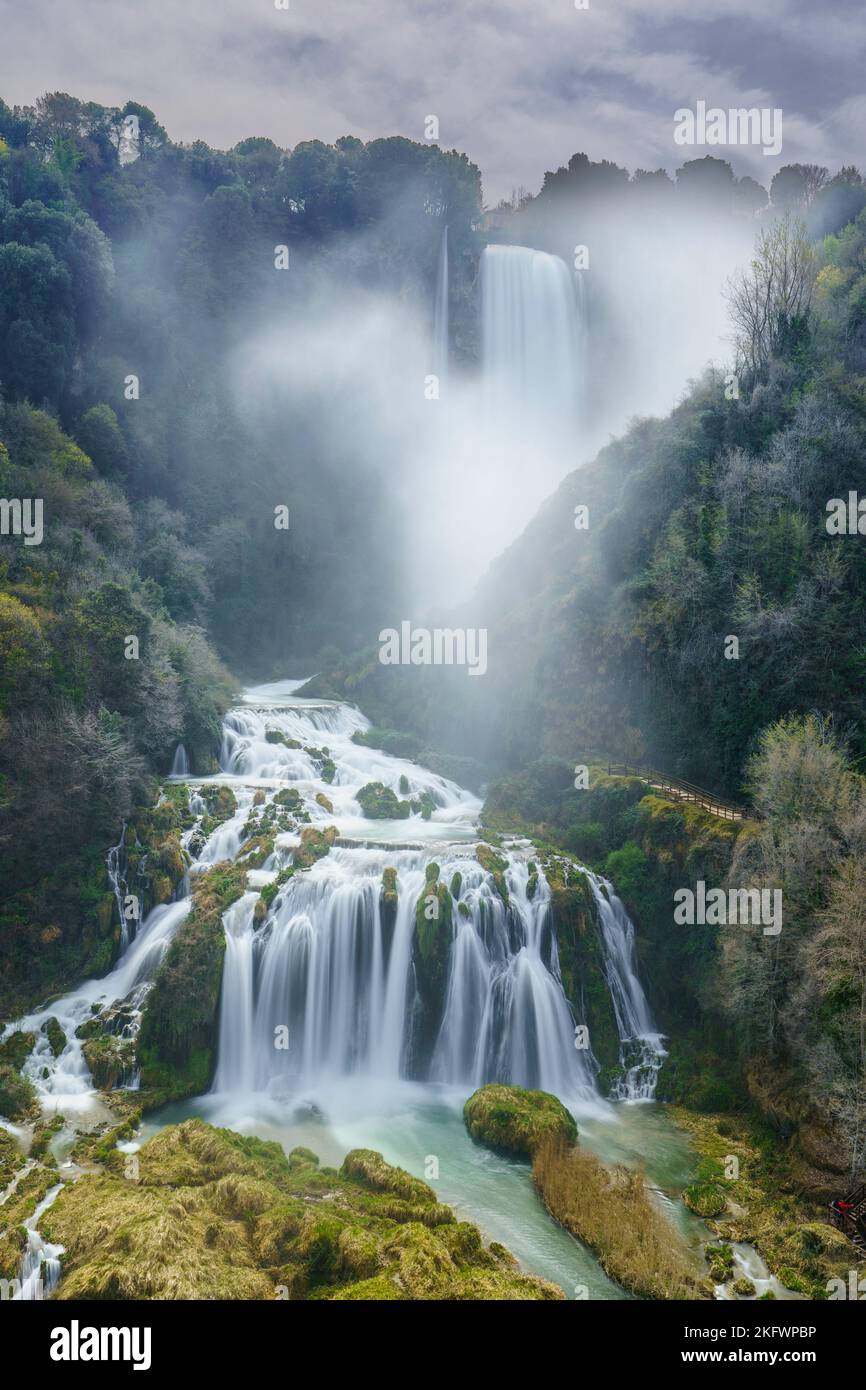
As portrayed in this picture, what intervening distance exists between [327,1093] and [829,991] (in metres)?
12.3

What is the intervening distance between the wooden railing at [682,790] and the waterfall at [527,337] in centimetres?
4525

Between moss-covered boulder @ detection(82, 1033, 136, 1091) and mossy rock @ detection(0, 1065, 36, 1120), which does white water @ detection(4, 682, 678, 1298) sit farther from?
mossy rock @ detection(0, 1065, 36, 1120)

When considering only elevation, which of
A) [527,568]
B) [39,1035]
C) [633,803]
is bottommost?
[39,1035]

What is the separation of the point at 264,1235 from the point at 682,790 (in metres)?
18.5

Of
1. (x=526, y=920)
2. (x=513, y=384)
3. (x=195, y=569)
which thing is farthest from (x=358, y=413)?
(x=526, y=920)

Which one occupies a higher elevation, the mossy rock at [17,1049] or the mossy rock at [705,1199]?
the mossy rock at [17,1049]

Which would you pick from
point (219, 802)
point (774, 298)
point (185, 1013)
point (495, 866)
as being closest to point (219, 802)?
point (219, 802)

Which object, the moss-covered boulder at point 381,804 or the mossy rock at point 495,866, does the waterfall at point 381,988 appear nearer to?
the mossy rock at point 495,866

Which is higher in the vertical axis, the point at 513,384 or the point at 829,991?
the point at 513,384

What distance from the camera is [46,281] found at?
4472cm

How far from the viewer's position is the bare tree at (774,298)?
33.7m

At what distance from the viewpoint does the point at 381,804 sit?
31.1 metres

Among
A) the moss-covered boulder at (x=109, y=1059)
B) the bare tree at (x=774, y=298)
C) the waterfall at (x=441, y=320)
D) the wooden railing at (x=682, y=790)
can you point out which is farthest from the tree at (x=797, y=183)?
the moss-covered boulder at (x=109, y=1059)

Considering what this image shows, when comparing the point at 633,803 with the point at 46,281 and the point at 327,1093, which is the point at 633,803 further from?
the point at 46,281
